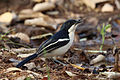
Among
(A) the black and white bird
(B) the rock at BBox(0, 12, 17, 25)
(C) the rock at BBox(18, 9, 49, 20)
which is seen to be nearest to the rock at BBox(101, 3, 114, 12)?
(C) the rock at BBox(18, 9, 49, 20)

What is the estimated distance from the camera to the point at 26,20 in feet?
28.6

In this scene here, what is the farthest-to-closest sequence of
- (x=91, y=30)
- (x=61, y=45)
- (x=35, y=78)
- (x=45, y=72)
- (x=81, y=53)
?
1. (x=91, y=30)
2. (x=81, y=53)
3. (x=61, y=45)
4. (x=45, y=72)
5. (x=35, y=78)

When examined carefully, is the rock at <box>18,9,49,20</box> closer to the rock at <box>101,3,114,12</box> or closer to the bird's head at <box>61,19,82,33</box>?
the rock at <box>101,3,114,12</box>

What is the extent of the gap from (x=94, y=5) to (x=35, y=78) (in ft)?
20.4

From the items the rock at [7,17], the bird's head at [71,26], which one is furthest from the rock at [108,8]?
Answer: the bird's head at [71,26]

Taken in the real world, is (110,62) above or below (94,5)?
below

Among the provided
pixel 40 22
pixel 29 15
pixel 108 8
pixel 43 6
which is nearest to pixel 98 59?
pixel 40 22

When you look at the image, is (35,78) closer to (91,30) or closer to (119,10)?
(91,30)

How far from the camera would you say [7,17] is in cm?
881

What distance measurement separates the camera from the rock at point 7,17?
28.8 ft

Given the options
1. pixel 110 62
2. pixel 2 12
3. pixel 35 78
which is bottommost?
pixel 110 62

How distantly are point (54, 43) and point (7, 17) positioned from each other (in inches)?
158

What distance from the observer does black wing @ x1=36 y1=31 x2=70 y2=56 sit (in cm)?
499

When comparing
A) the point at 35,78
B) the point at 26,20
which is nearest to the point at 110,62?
the point at 35,78
